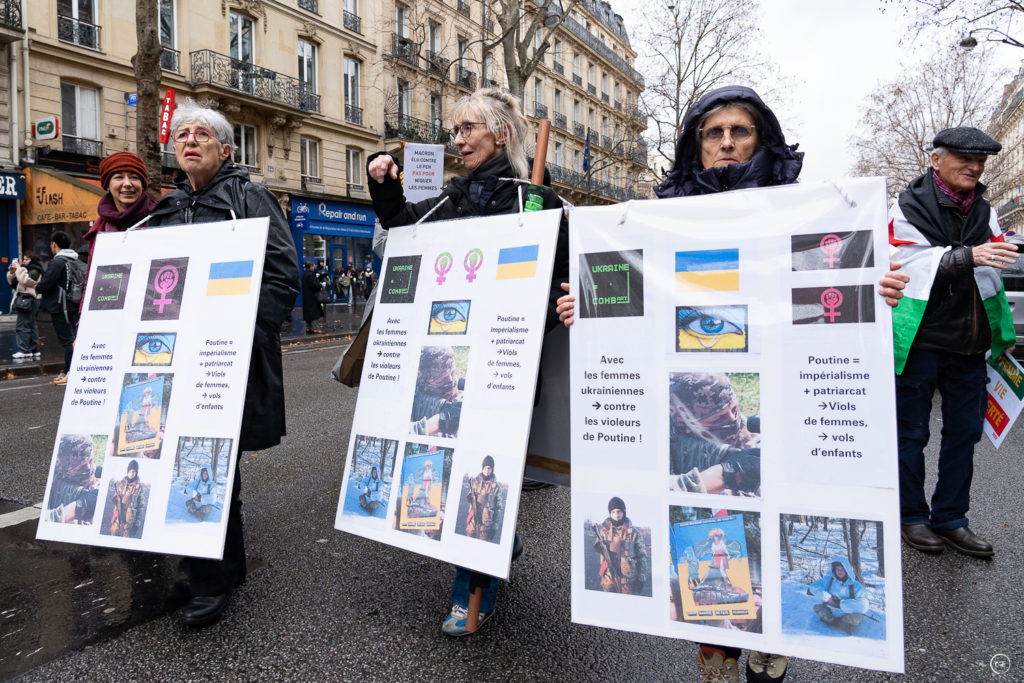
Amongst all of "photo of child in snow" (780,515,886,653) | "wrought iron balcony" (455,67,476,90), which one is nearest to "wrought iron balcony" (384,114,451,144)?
"wrought iron balcony" (455,67,476,90)

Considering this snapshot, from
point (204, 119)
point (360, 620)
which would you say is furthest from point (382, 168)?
point (360, 620)

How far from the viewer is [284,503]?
437cm

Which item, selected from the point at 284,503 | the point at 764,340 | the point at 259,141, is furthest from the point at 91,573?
the point at 259,141

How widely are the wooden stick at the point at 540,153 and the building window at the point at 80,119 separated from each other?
20.7 m

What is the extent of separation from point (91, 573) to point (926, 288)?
4057 mm

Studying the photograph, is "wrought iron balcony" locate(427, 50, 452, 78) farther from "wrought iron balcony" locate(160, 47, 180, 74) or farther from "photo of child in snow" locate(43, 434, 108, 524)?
"photo of child in snow" locate(43, 434, 108, 524)

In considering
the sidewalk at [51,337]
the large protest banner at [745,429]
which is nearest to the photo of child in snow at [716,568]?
the large protest banner at [745,429]

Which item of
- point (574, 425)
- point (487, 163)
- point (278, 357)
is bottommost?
point (574, 425)

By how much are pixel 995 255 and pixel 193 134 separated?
3369mm

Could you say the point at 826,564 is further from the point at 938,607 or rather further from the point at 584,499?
the point at 938,607

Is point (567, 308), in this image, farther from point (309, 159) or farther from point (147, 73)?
point (309, 159)

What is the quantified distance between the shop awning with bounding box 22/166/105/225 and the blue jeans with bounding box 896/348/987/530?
17.1m

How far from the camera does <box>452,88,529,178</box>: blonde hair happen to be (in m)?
2.83

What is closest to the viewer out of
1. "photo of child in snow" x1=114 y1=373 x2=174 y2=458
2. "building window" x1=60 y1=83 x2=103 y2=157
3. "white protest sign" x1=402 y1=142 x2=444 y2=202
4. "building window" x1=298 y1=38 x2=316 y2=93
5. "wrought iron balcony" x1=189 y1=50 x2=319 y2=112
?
"photo of child in snow" x1=114 y1=373 x2=174 y2=458
